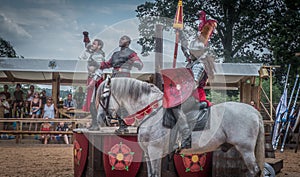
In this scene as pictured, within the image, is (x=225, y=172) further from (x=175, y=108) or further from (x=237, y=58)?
(x=237, y=58)

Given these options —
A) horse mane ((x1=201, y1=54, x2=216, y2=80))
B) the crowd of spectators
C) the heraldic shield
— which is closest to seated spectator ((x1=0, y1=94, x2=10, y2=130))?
the crowd of spectators

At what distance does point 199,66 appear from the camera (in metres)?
4.55

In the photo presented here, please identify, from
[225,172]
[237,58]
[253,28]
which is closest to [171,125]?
[225,172]

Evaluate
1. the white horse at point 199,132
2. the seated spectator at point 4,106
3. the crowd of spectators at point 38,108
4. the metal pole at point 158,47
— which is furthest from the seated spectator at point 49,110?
the white horse at point 199,132

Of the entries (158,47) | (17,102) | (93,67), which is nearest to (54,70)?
(17,102)

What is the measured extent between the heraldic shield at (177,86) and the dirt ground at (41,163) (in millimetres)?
3086

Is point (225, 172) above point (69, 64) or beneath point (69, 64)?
beneath

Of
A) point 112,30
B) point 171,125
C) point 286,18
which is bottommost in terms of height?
point 171,125

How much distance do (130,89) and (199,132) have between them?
106 cm

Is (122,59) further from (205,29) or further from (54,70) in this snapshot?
(54,70)

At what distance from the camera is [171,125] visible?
4.45 metres

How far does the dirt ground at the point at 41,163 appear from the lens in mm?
6746

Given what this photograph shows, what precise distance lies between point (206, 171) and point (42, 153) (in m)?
5.73

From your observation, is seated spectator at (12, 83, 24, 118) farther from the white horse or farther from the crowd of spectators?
the white horse
